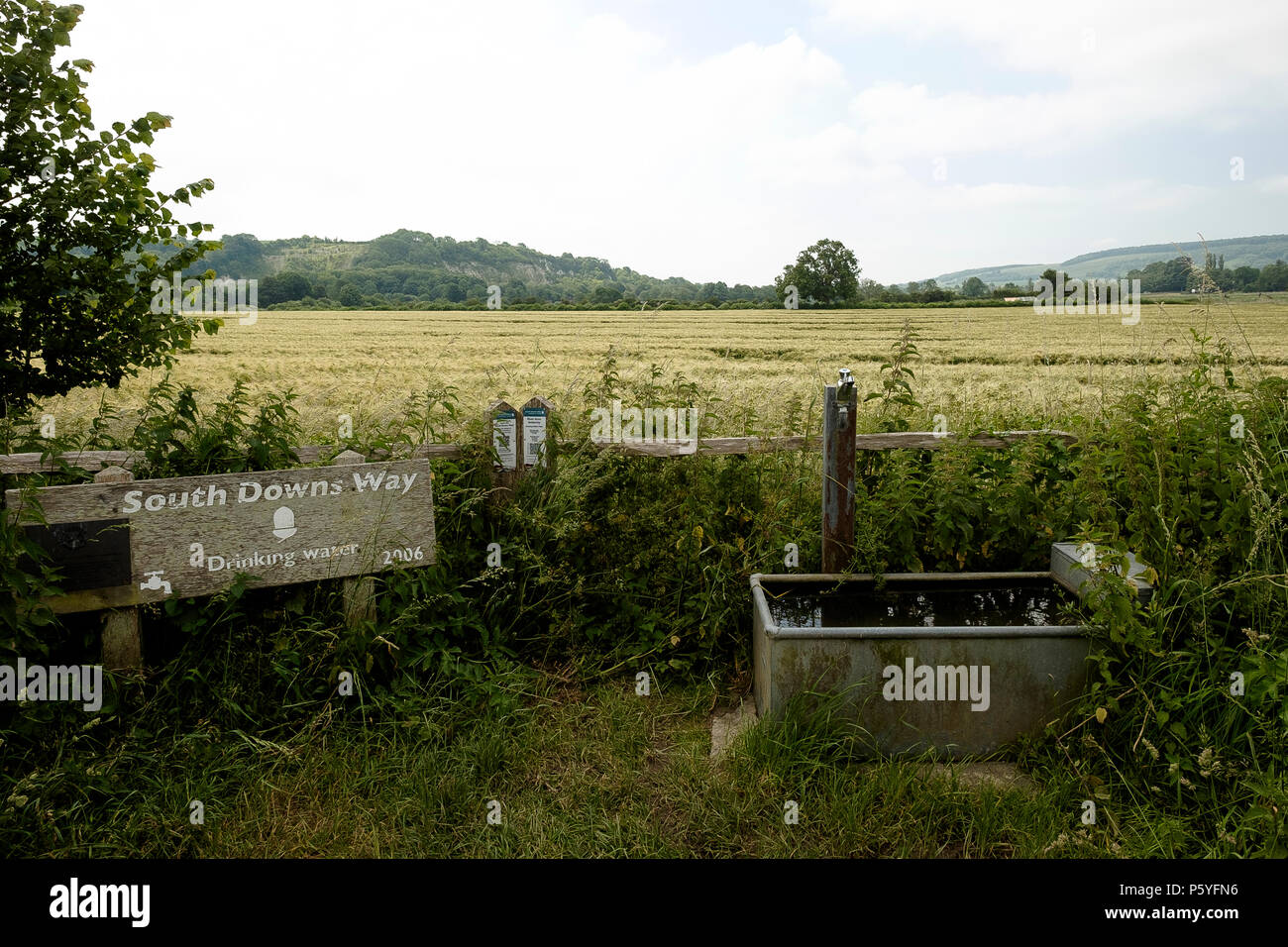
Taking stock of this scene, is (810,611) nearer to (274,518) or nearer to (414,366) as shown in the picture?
(274,518)

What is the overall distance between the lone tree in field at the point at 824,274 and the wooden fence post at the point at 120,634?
6961 cm

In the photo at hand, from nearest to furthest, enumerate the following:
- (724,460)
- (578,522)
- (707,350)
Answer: (578,522) < (724,460) < (707,350)

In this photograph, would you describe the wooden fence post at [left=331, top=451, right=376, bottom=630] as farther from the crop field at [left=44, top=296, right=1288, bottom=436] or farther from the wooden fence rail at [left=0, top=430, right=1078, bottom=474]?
the crop field at [left=44, top=296, right=1288, bottom=436]

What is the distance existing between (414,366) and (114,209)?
19944 mm

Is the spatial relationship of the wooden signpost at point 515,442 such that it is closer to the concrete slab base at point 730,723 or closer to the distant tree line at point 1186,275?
the concrete slab base at point 730,723

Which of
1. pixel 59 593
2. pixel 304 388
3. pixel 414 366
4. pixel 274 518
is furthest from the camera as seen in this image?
pixel 414 366

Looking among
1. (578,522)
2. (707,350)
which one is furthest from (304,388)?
(578,522)

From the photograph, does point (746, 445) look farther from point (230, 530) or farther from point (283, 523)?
point (230, 530)

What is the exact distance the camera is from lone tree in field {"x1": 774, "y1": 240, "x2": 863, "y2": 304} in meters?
70.7

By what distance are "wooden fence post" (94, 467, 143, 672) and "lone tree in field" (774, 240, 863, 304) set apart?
6961 centimetres

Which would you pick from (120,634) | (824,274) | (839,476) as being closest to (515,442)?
(839,476)

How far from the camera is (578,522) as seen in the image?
4.59 metres

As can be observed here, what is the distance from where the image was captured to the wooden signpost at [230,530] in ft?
11.7

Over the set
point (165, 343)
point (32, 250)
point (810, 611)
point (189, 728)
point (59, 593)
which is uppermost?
point (32, 250)
